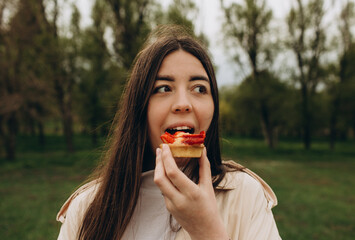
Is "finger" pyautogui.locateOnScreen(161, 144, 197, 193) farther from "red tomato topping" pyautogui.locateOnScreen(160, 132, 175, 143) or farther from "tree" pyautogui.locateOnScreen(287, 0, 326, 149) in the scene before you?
"tree" pyautogui.locateOnScreen(287, 0, 326, 149)

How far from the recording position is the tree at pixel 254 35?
25.0m

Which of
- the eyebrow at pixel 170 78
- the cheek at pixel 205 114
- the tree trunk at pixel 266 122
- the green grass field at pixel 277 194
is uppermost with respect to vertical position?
the eyebrow at pixel 170 78

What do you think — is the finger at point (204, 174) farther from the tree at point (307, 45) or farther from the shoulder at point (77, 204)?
the tree at point (307, 45)

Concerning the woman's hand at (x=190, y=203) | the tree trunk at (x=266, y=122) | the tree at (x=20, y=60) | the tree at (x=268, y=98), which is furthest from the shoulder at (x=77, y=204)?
the tree trunk at (x=266, y=122)

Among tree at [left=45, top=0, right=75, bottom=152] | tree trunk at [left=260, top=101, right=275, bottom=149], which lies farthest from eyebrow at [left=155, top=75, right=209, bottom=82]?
tree trunk at [left=260, top=101, right=275, bottom=149]

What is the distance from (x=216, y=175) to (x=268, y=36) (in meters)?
26.6

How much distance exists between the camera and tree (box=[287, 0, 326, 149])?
23891mm

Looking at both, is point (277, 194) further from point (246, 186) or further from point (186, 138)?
point (186, 138)

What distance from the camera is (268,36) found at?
2577cm

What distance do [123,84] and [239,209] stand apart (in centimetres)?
206

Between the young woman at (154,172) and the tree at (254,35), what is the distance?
24.2 metres

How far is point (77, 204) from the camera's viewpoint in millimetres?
1718

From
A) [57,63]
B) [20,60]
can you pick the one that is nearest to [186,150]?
[57,63]

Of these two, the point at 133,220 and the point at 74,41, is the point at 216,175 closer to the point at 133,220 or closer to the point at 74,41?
the point at 133,220
